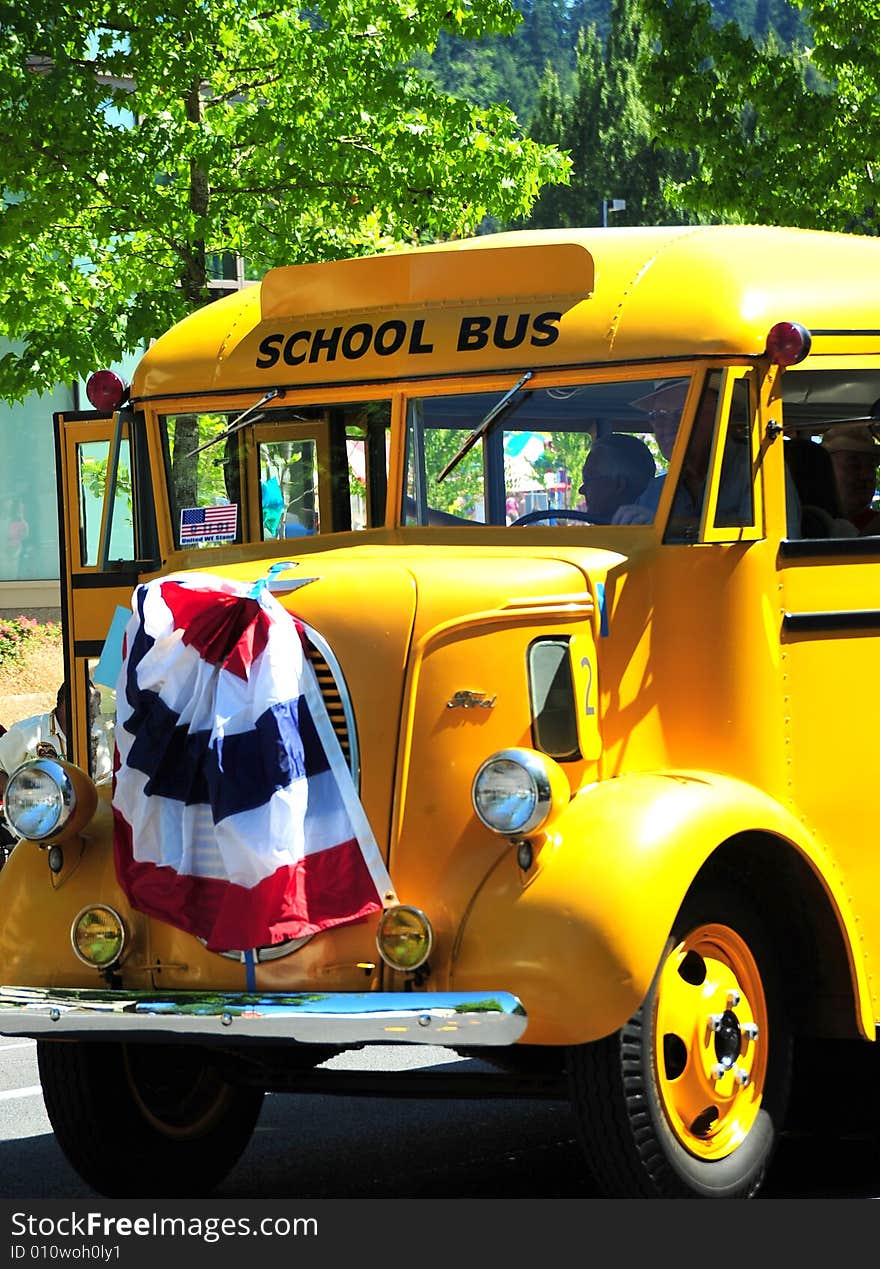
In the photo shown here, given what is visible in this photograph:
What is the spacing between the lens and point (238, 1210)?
596 centimetres

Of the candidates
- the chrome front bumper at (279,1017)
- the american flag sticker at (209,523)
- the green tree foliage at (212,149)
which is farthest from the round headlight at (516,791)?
the green tree foliage at (212,149)

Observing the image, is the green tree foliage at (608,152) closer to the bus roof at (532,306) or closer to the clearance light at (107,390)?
the clearance light at (107,390)

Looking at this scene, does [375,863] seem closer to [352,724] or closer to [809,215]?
[352,724]

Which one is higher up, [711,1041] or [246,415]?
[246,415]

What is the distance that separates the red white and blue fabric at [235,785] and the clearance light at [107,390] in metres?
1.51

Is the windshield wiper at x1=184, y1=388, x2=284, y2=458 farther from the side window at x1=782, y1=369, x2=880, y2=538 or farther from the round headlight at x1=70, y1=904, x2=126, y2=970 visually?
the round headlight at x1=70, y1=904, x2=126, y2=970

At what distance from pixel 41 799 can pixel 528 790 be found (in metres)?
1.45

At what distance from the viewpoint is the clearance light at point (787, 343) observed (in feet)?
19.8

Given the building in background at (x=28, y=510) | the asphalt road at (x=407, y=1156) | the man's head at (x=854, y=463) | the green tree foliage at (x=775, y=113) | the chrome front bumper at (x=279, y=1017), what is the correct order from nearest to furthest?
the chrome front bumper at (x=279, y=1017) → the asphalt road at (x=407, y=1156) → the man's head at (x=854, y=463) → the green tree foliage at (x=775, y=113) → the building in background at (x=28, y=510)

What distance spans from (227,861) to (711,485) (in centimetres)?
173

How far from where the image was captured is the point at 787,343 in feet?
19.9

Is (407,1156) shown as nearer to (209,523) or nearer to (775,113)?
(209,523)

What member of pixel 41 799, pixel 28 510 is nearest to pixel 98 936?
pixel 41 799

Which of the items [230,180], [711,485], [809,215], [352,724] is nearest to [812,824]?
[711,485]
